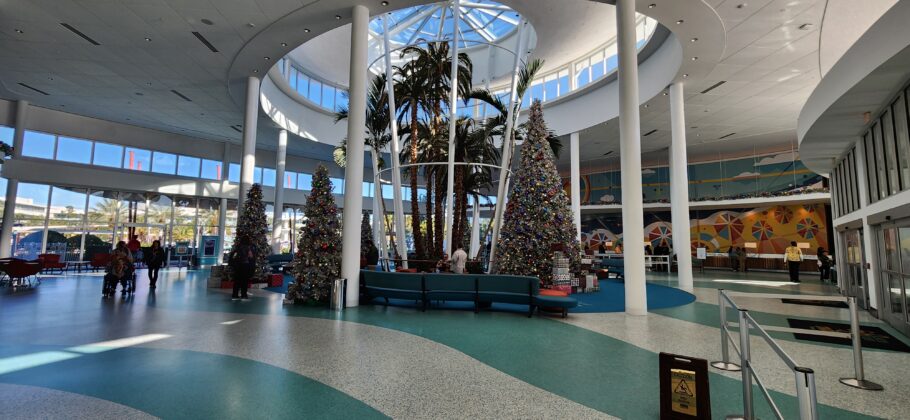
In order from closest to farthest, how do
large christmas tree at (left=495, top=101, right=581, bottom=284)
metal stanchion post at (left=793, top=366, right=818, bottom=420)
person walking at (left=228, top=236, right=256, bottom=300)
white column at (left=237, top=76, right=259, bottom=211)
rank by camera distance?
metal stanchion post at (left=793, top=366, right=818, bottom=420) → person walking at (left=228, top=236, right=256, bottom=300) → large christmas tree at (left=495, top=101, right=581, bottom=284) → white column at (left=237, top=76, right=259, bottom=211)

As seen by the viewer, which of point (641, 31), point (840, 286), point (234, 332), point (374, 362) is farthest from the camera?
point (641, 31)

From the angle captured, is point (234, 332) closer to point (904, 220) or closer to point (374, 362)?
point (374, 362)

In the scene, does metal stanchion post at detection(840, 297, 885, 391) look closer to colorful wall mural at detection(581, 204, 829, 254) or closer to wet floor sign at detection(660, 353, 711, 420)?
wet floor sign at detection(660, 353, 711, 420)

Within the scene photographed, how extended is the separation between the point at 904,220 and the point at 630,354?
17.9 feet

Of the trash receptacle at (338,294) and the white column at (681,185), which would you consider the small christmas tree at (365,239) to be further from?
the white column at (681,185)

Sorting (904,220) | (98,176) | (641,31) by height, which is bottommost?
(904,220)

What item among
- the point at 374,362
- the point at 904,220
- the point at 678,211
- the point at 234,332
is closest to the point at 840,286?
the point at 678,211

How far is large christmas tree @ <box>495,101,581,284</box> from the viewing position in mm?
10117

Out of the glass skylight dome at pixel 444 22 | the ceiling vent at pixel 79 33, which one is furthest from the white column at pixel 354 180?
the glass skylight dome at pixel 444 22

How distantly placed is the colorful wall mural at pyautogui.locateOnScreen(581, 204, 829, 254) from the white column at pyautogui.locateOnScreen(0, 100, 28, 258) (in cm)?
2968

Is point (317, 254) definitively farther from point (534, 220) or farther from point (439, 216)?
point (534, 220)

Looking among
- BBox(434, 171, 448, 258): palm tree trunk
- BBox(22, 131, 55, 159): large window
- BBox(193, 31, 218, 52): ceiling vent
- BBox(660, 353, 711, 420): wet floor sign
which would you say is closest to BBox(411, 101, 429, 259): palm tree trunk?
BBox(434, 171, 448, 258): palm tree trunk

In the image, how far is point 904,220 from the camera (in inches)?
259

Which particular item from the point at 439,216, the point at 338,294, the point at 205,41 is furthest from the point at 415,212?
the point at 205,41
